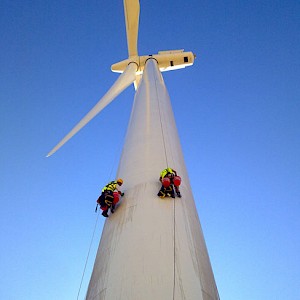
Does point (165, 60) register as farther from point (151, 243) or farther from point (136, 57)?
point (151, 243)

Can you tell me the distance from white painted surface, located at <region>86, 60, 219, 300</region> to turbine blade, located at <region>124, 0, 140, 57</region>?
13227mm

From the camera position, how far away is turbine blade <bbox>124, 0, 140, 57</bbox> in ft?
66.5

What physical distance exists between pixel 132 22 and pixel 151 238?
18.1 m

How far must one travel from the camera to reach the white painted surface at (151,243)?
18.8ft

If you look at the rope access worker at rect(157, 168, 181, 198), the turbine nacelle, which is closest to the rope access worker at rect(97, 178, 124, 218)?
the rope access worker at rect(157, 168, 181, 198)

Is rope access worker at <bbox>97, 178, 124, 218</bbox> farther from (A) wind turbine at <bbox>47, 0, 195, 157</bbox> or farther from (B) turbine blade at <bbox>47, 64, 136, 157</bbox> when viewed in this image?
(A) wind turbine at <bbox>47, 0, 195, 157</bbox>

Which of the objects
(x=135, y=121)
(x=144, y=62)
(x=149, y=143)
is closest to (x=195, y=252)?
(x=149, y=143)

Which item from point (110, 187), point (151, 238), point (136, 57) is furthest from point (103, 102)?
point (151, 238)

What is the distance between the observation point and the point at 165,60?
22.6 meters

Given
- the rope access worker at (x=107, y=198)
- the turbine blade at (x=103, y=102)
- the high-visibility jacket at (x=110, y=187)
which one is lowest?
the rope access worker at (x=107, y=198)

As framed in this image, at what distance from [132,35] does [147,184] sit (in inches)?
650

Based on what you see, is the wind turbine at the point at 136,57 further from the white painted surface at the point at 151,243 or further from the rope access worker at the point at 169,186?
the rope access worker at the point at 169,186

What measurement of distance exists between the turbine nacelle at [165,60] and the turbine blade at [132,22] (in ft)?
2.39

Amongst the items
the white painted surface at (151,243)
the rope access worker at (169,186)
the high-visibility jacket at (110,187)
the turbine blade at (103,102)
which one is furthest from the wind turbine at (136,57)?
the rope access worker at (169,186)
